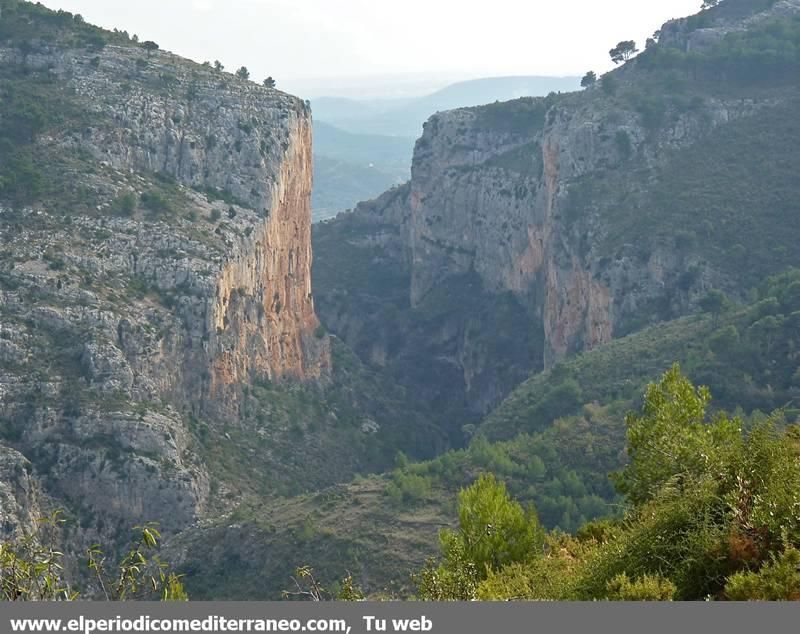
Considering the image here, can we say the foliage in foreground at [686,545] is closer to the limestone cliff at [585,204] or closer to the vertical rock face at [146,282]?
the vertical rock face at [146,282]

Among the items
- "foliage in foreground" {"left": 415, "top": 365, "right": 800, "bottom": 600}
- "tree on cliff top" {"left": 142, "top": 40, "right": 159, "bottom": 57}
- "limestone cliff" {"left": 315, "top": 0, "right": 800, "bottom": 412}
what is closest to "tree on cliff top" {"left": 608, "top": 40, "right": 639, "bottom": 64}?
"limestone cliff" {"left": 315, "top": 0, "right": 800, "bottom": 412}

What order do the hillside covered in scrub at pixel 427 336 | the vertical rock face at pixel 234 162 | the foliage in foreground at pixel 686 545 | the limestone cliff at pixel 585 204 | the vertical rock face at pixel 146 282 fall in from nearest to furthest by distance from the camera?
the foliage in foreground at pixel 686 545
the hillside covered in scrub at pixel 427 336
the vertical rock face at pixel 146 282
the vertical rock face at pixel 234 162
the limestone cliff at pixel 585 204

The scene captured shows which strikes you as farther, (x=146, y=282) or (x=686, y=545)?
(x=146, y=282)

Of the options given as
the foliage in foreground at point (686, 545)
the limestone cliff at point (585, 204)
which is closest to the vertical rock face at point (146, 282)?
the limestone cliff at point (585, 204)

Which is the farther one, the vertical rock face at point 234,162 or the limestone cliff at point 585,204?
the limestone cliff at point 585,204

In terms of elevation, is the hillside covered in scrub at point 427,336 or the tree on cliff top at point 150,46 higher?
the tree on cliff top at point 150,46

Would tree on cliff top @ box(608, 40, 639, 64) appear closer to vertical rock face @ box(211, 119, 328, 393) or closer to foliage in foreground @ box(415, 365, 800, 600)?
vertical rock face @ box(211, 119, 328, 393)

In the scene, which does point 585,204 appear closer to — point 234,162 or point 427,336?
point 427,336

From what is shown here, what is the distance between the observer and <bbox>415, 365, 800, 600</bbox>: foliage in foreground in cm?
1661

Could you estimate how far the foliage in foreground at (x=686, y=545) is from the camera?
16614 mm

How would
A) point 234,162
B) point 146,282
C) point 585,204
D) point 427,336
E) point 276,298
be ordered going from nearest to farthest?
point 146,282, point 234,162, point 276,298, point 585,204, point 427,336

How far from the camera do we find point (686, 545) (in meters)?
18.1

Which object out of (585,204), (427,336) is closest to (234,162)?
(585,204)

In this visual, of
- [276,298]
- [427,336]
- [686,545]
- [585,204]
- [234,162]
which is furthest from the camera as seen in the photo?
[427,336]
